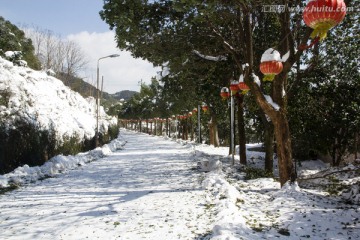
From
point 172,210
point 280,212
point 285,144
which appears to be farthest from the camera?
point 285,144

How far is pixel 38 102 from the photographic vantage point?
53.2ft

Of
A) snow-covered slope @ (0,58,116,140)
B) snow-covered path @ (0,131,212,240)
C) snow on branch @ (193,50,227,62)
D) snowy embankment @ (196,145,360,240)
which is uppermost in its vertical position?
snow on branch @ (193,50,227,62)

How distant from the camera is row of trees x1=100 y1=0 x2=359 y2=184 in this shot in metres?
8.70

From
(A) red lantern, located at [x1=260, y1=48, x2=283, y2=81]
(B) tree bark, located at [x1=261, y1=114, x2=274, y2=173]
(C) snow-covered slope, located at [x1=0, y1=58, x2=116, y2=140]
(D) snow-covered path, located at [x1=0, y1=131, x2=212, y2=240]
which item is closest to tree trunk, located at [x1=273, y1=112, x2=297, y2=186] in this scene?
(A) red lantern, located at [x1=260, y1=48, x2=283, y2=81]

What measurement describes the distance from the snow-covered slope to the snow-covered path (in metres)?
3.53

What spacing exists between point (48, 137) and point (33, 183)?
463 cm

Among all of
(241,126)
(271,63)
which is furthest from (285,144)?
(241,126)

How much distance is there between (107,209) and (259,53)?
9600mm

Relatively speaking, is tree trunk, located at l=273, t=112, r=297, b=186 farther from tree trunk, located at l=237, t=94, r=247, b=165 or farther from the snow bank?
the snow bank

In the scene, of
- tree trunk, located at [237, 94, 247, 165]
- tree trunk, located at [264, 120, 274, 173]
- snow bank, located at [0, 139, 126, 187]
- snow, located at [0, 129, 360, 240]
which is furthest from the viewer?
tree trunk, located at [237, 94, 247, 165]

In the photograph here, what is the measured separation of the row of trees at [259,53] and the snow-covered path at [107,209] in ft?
10.5

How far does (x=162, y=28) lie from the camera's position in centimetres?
1148

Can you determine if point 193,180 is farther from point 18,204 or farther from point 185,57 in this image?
point 18,204

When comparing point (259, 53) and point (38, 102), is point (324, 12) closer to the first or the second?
point (259, 53)
